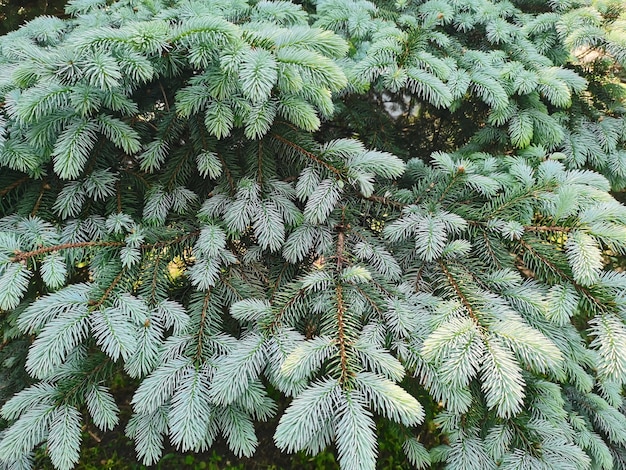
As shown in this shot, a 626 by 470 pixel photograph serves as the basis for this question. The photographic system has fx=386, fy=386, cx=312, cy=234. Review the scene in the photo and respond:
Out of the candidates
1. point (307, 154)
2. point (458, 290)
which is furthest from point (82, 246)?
point (458, 290)

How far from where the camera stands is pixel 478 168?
1.60 meters

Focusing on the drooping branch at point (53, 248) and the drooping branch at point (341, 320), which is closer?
the drooping branch at point (341, 320)

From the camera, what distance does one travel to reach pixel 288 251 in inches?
55.1

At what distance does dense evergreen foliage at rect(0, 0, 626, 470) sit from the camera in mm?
1062

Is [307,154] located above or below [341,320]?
above

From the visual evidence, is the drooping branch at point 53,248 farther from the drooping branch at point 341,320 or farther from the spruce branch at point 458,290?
the spruce branch at point 458,290

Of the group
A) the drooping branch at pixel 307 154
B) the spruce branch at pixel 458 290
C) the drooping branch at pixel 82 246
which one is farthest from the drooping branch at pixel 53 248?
the spruce branch at pixel 458 290

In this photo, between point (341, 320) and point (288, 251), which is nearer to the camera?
point (341, 320)

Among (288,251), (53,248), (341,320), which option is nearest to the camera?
(341,320)

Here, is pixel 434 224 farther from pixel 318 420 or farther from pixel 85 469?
pixel 85 469

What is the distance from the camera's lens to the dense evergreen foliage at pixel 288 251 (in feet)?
3.48

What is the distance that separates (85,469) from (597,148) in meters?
3.39

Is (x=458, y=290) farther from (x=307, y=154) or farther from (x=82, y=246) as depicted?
(x=82, y=246)

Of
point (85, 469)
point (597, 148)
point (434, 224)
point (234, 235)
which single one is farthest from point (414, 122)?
point (85, 469)
